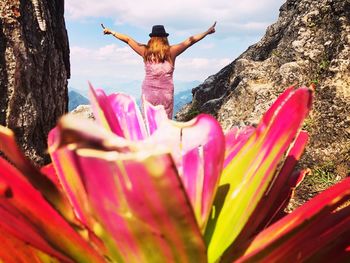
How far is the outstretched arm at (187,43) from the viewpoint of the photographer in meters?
5.82

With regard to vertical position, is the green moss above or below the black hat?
below

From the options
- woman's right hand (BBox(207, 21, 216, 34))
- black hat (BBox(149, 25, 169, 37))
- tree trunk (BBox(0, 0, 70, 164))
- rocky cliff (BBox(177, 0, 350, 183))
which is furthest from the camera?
woman's right hand (BBox(207, 21, 216, 34))

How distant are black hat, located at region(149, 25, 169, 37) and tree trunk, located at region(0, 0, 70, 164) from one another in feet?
5.88

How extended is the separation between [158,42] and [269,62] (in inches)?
50.2

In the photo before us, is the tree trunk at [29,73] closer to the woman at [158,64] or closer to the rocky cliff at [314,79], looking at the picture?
the rocky cliff at [314,79]

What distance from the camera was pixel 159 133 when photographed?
1.46ft

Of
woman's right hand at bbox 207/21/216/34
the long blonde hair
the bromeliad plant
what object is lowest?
the long blonde hair

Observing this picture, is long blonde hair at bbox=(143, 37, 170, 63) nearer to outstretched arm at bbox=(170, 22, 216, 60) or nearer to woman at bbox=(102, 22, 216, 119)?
woman at bbox=(102, 22, 216, 119)

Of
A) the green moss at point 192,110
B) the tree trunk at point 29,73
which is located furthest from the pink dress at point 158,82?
the tree trunk at point 29,73

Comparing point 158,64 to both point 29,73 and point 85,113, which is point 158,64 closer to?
point 29,73

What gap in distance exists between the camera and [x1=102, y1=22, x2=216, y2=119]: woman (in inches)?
224

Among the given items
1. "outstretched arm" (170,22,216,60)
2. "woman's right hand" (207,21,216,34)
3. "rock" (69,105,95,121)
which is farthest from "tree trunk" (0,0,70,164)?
"woman's right hand" (207,21,216,34)

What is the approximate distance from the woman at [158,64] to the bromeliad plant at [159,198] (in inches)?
202

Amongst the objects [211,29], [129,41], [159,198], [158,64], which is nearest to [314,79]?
[158,64]
